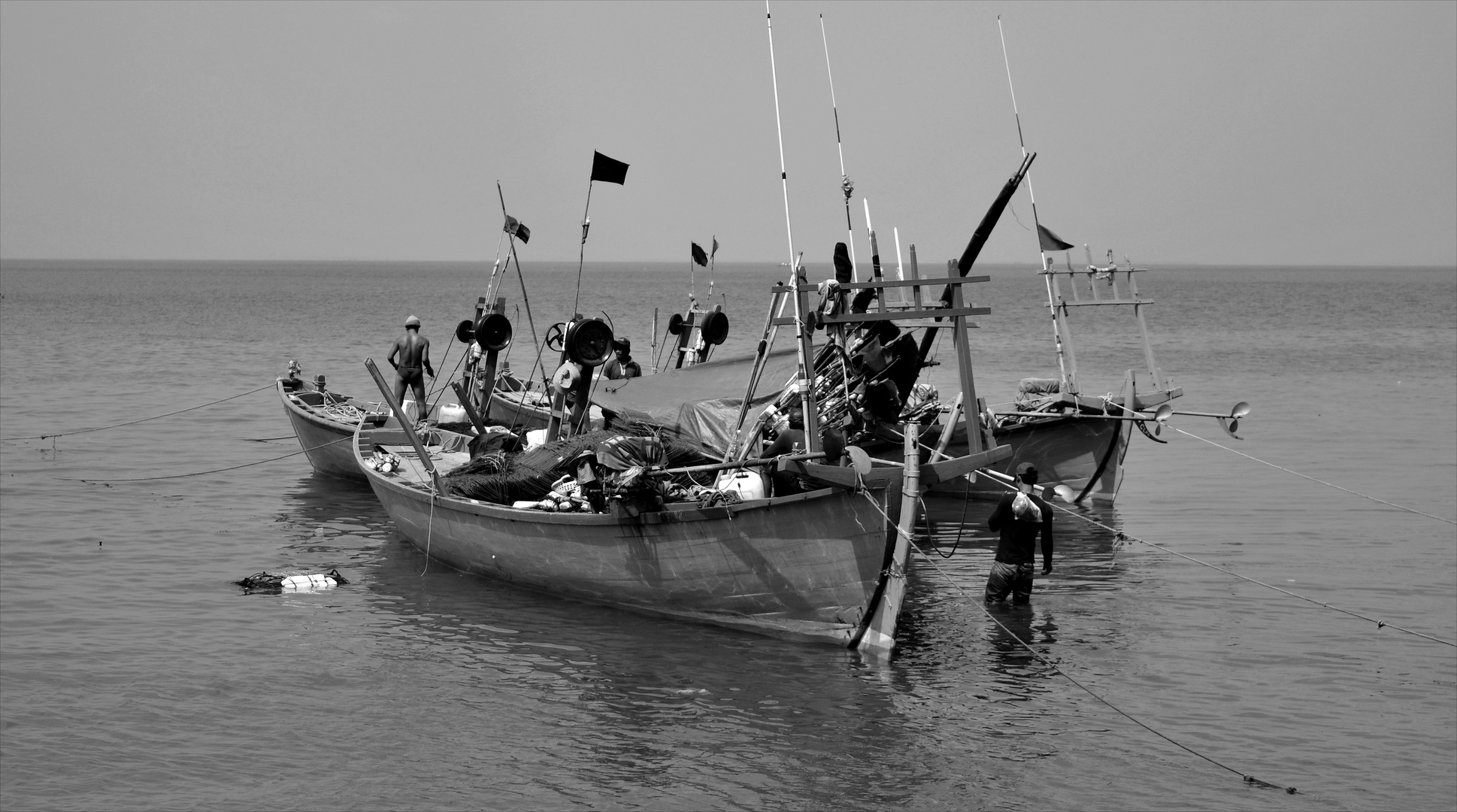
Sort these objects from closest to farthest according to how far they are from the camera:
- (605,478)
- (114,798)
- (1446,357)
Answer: (114,798), (605,478), (1446,357)

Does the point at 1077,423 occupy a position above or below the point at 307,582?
above

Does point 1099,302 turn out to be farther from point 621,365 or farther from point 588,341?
point 588,341

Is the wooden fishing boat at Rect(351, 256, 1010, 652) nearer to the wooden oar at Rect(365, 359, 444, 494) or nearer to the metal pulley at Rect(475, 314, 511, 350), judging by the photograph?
the wooden oar at Rect(365, 359, 444, 494)

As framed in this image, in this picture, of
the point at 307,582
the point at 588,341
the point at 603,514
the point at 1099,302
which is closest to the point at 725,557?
the point at 603,514

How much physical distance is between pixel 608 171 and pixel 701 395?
4.23 metres

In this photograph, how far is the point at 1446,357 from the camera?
148 feet

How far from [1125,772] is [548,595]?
648 centimetres

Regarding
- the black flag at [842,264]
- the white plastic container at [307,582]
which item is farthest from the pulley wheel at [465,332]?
the black flag at [842,264]

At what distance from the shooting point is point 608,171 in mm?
16641

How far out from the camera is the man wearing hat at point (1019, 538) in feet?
40.7

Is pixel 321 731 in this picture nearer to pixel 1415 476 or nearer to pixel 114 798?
pixel 114 798

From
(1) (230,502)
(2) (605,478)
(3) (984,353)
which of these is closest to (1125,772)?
(2) (605,478)

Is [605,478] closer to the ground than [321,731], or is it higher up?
higher up

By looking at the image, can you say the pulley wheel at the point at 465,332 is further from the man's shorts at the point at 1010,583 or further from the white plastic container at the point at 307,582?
the man's shorts at the point at 1010,583
